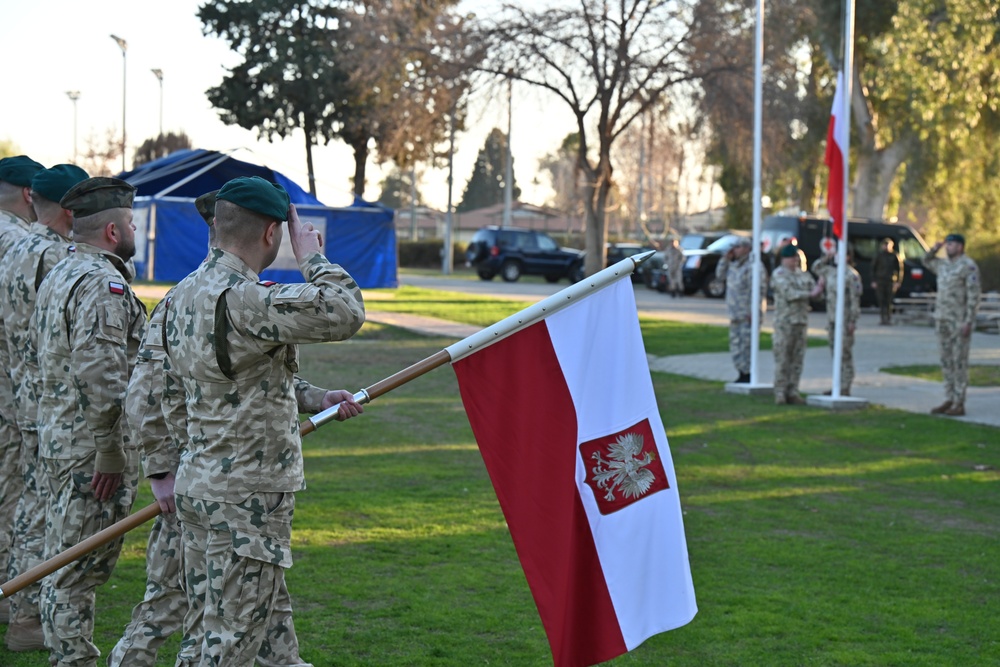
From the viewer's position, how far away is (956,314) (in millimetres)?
14109

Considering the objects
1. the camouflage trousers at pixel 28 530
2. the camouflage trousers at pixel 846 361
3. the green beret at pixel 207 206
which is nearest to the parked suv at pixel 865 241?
the camouflage trousers at pixel 846 361

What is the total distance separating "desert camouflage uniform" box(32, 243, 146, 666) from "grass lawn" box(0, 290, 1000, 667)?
33.5 inches

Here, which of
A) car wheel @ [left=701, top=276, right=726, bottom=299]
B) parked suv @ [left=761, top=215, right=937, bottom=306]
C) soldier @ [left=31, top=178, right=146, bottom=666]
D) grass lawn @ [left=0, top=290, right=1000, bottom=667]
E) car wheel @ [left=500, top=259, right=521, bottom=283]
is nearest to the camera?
soldier @ [left=31, top=178, right=146, bottom=666]

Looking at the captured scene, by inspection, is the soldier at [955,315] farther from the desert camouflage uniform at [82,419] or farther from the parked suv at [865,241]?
the parked suv at [865,241]

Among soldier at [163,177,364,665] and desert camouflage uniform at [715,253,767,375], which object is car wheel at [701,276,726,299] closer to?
desert camouflage uniform at [715,253,767,375]

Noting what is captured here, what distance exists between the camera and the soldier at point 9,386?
605 centimetres

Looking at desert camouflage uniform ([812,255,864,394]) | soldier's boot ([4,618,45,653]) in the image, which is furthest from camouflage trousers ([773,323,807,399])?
soldier's boot ([4,618,45,653])

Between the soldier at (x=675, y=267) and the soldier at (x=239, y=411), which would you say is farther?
the soldier at (x=675, y=267)

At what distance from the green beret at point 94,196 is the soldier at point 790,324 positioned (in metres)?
11.2

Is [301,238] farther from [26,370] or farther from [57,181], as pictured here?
[26,370]

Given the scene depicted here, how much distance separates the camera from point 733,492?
32.0 ft

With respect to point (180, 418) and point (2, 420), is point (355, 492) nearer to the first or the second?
point (2, 420)

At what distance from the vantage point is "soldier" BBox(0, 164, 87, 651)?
5.43 metres

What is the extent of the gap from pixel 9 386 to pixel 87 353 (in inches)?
65.0
